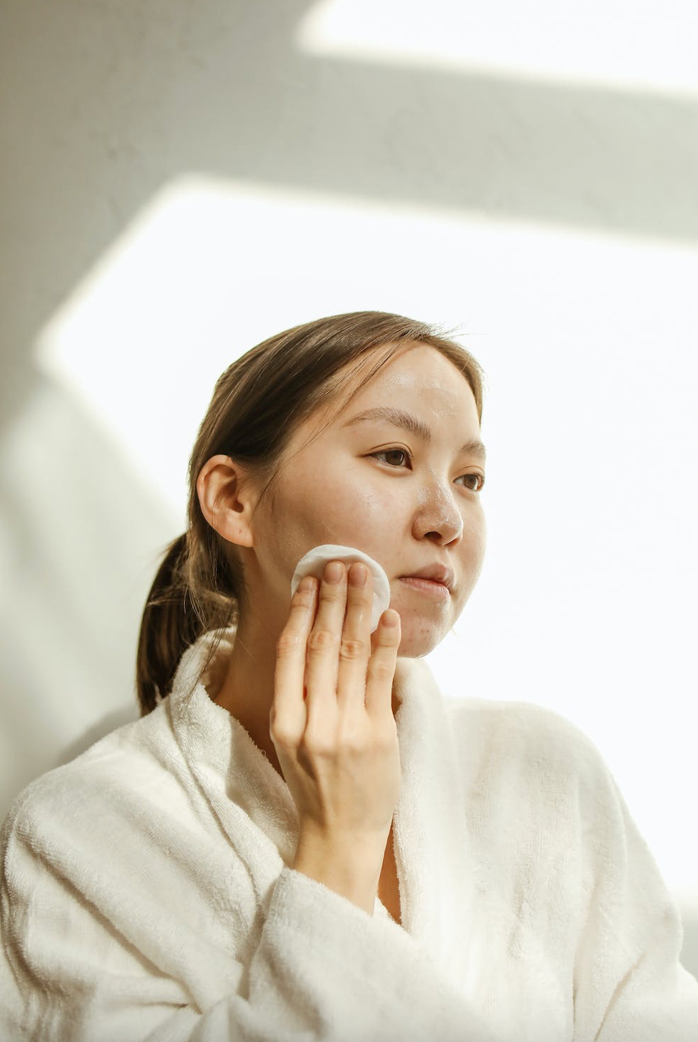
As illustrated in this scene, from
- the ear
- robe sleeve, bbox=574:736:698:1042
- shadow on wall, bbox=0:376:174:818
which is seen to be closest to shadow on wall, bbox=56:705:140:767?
shadow on wall, bbox=0:376:174:818

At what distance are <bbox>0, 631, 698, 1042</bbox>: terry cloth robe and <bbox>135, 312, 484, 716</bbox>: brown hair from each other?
110 millimetres

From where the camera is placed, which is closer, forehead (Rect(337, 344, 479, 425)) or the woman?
the woman

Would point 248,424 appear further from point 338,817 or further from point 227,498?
point 338,817

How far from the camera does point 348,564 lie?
0.86 metres

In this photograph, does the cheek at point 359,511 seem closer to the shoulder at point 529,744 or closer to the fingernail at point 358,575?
the fingernail at point 358,575

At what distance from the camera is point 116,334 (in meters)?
1.30

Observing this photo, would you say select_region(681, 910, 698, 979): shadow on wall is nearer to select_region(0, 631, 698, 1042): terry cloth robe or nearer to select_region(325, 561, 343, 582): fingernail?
select_region(0, 631, 698, 1042): terry cloth robe

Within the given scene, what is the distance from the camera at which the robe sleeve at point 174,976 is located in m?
0.77

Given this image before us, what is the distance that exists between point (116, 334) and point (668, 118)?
0.84m

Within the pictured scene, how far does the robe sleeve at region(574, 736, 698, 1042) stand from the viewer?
0.91 m

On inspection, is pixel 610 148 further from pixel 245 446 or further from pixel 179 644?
pixel 179 644

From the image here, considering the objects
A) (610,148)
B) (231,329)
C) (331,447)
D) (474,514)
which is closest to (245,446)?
(331,447)

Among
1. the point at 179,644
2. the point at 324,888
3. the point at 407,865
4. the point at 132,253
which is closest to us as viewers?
the point at 324,888

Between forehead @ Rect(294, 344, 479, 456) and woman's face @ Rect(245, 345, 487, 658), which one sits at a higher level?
forehead @ Rect(294, 344, 479, 456)
